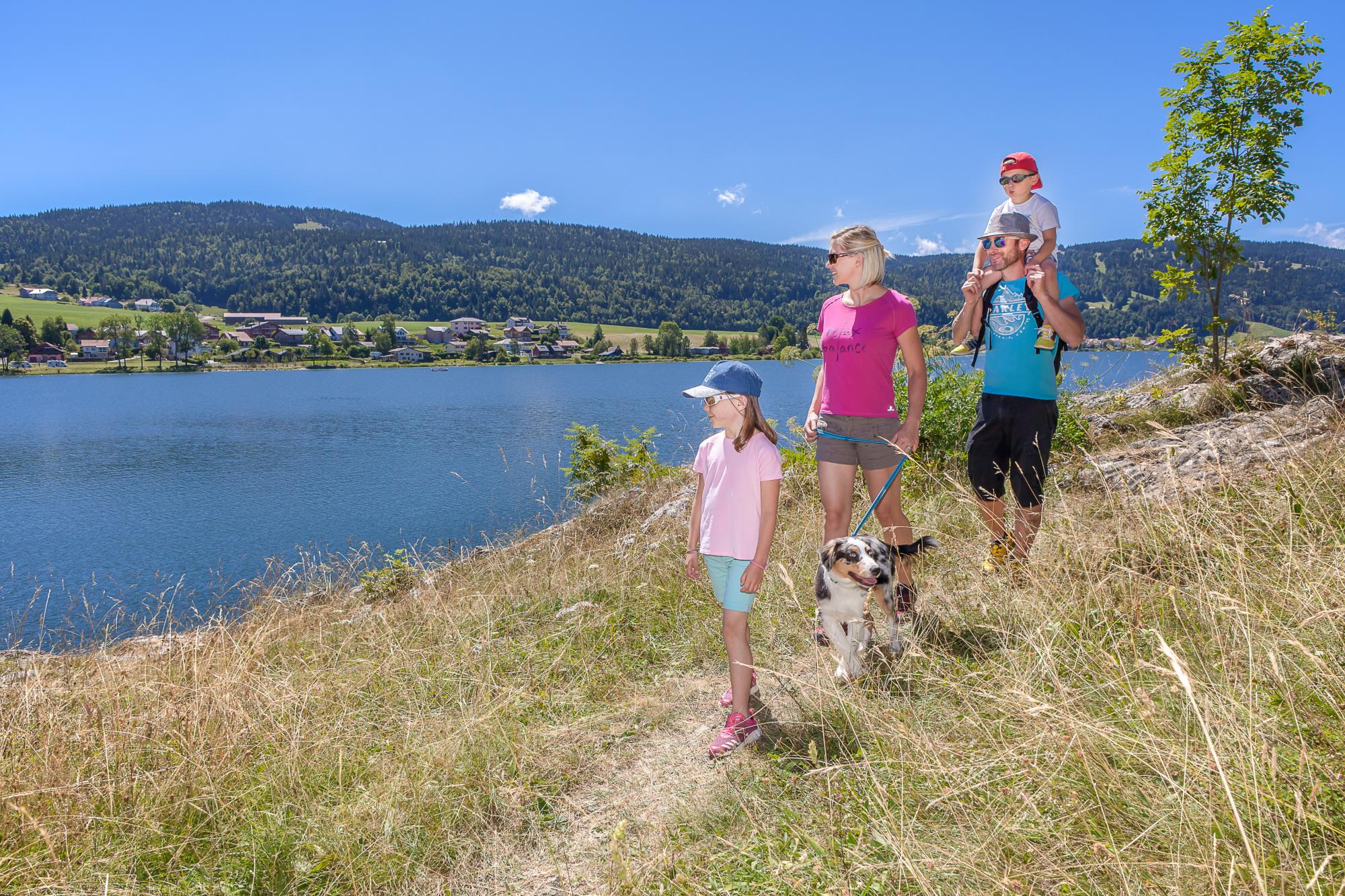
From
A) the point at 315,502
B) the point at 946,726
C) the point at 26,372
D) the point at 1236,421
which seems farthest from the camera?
the point at 26,372

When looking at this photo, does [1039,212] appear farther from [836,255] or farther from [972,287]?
[836,255]

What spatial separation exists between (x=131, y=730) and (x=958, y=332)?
438cm

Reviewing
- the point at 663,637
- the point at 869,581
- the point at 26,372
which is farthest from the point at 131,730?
the point at 26,372

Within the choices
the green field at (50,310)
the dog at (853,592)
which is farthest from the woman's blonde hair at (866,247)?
the green field at (50,310)

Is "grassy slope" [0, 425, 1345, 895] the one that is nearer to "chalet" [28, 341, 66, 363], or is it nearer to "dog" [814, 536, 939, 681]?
"dog" [814, 536, 939, 681]

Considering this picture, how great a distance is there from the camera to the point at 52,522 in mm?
19516

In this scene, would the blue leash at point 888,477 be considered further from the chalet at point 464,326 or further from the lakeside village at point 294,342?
the chalet at point 464,326

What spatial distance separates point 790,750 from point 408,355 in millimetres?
113660

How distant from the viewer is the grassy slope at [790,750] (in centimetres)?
194

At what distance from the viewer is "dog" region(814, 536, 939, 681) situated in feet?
11.3

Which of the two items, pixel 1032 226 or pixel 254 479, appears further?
pixel 254 479

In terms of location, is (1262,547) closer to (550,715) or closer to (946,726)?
(946,726)

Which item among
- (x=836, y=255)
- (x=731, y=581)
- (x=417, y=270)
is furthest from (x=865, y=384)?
(x=417, y=270)

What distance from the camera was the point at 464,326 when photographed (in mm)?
134000
